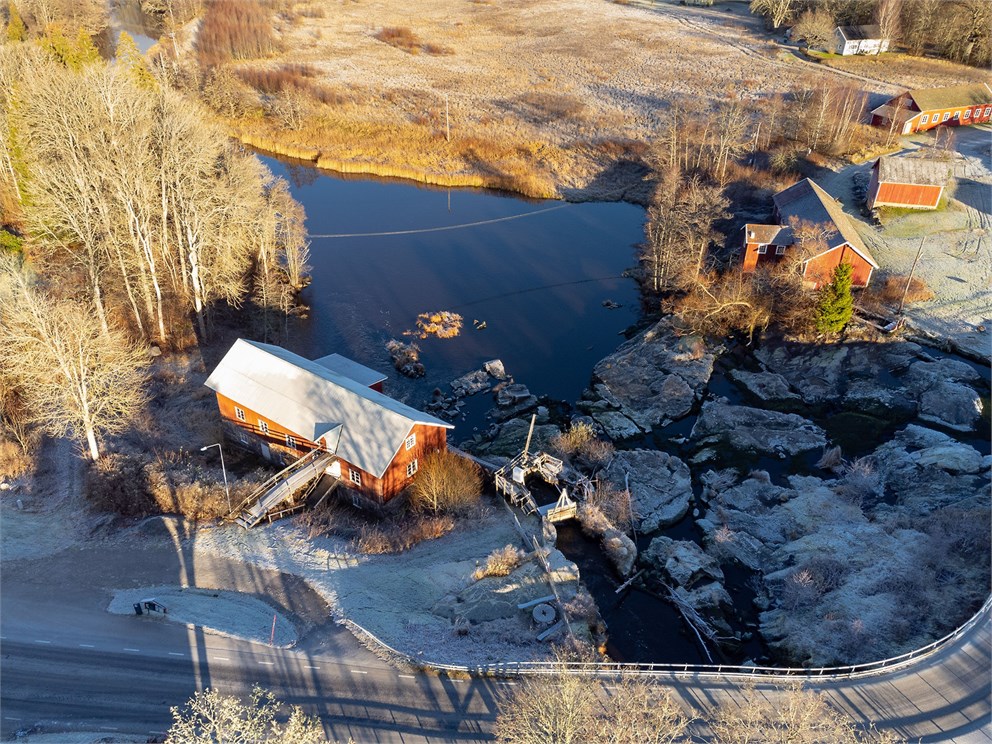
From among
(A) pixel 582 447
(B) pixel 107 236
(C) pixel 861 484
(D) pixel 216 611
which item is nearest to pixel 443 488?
(A) pixel 582 447

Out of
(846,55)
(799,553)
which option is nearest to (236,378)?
(799,553)

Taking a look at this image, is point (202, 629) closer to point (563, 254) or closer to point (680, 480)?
point (680, 480)

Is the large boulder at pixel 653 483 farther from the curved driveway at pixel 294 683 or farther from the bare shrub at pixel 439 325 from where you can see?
the bare shrub at pixel 439 325

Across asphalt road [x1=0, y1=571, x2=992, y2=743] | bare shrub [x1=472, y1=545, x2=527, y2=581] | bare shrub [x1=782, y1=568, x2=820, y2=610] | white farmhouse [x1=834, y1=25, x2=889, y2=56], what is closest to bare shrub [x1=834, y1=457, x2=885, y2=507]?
bare shrub [x1=782, y1=568, x2=820, y2=610]

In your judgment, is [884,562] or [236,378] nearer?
[884,562]

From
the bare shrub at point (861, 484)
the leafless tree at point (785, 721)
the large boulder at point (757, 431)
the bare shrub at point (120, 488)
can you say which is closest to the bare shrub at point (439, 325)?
the large boulder at point (757, 431)

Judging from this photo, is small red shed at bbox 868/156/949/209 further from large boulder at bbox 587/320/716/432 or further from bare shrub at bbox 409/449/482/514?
bare shrub at bbox 409/449/482/514
